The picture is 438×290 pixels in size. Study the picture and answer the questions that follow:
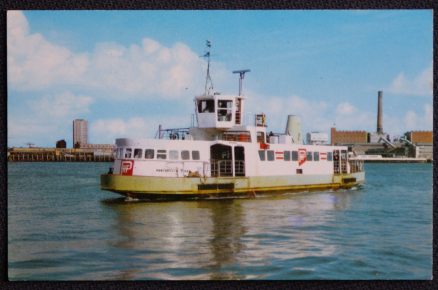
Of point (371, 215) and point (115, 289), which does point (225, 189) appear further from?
point (115, 289)

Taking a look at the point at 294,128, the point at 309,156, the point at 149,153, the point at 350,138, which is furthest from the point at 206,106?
the point at 350,138

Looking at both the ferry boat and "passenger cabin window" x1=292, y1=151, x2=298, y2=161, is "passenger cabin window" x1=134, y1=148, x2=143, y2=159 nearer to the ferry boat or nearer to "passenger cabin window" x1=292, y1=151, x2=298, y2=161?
the ferry boat

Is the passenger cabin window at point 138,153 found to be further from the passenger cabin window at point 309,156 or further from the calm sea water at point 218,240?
the passenger cabin window at point 309,156

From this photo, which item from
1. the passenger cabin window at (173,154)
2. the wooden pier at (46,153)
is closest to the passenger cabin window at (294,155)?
the passenger cabin window at (173,154)

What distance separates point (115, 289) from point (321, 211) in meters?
6.42

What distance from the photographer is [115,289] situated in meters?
6.76

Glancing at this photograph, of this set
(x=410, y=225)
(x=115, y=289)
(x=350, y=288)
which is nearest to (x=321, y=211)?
(x=410, y=225)

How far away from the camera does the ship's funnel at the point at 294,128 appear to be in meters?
17.6

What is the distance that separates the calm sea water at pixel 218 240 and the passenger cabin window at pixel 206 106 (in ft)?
8.00

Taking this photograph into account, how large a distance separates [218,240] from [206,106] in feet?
19.8

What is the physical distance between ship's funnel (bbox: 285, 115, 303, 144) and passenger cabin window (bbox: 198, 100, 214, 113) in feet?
13.0

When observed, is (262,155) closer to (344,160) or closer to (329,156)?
(329,156)

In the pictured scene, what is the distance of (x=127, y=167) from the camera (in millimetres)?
12531

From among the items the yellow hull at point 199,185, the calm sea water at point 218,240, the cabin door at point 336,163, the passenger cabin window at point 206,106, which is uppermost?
the passenger cabin window at point 206,106
